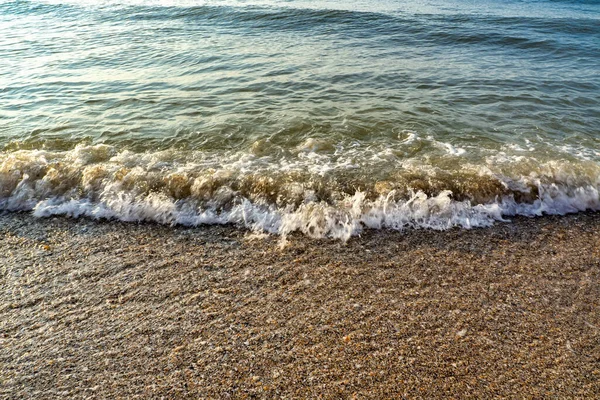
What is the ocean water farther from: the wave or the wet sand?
the wet sand

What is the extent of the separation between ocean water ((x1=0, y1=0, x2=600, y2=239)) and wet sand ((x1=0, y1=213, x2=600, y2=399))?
45 cm

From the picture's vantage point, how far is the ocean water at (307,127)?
4.58m

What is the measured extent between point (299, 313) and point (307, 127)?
4.14 m

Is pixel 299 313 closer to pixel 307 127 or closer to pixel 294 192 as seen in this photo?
pixel 294 192

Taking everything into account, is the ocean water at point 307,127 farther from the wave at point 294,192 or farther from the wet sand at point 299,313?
the wet sand at point 299,313

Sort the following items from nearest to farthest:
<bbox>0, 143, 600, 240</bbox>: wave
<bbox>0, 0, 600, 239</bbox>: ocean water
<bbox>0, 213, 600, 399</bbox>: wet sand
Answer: <bbox>0, 213, 600, 399</bbox>: wet sand < <bbox>0, 143, 600, 240</bbox>: wave < <bbox>0, 0, 600, 239</bbox>: ocean water

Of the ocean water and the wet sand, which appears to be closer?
the wet sand

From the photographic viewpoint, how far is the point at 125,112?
7441mm

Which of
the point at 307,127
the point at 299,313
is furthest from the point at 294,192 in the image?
the point at 307,127

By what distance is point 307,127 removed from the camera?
21.7 ft

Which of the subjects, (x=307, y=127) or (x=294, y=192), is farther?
(x=307, y=127)

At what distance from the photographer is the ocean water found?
4582mm

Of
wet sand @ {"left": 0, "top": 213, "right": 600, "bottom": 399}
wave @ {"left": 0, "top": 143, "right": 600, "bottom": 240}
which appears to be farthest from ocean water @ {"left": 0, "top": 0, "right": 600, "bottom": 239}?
wet sand @ {"left": 0, "top": 213, "right": 600, "bottom": 399}

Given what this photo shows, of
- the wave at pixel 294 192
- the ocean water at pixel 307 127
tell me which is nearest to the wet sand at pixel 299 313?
the wave at pixel 294 192
